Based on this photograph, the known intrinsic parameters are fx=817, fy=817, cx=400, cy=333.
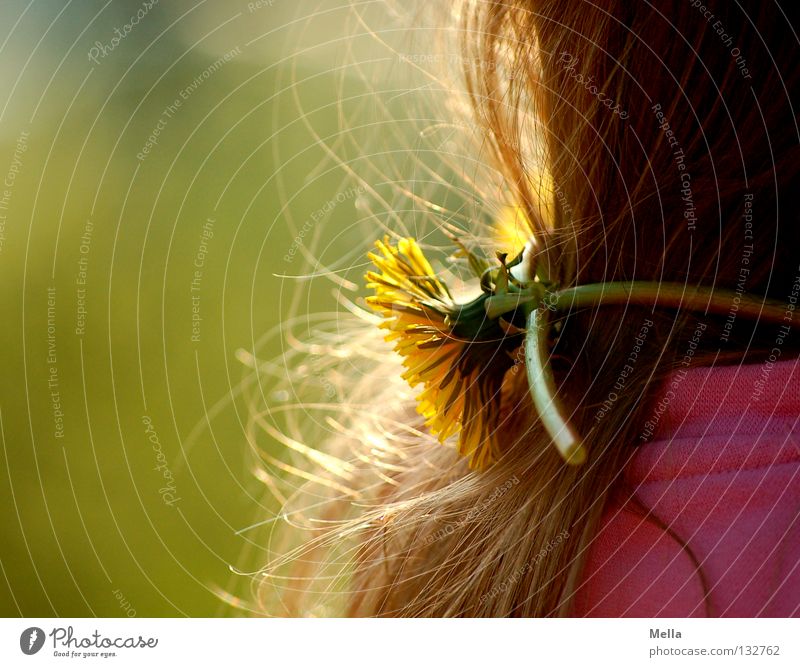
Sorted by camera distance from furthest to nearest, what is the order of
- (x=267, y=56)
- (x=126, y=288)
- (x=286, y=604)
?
1. (x=126, y=288)
2. (x=267, y=56)
3. (x=286, y=604)

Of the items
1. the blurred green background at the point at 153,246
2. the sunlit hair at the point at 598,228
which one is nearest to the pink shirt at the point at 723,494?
the sunlit hair at the point at 598,228

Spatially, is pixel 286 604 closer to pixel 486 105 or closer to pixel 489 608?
pixel 489 608

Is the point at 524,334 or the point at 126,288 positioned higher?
the point at 126,288
